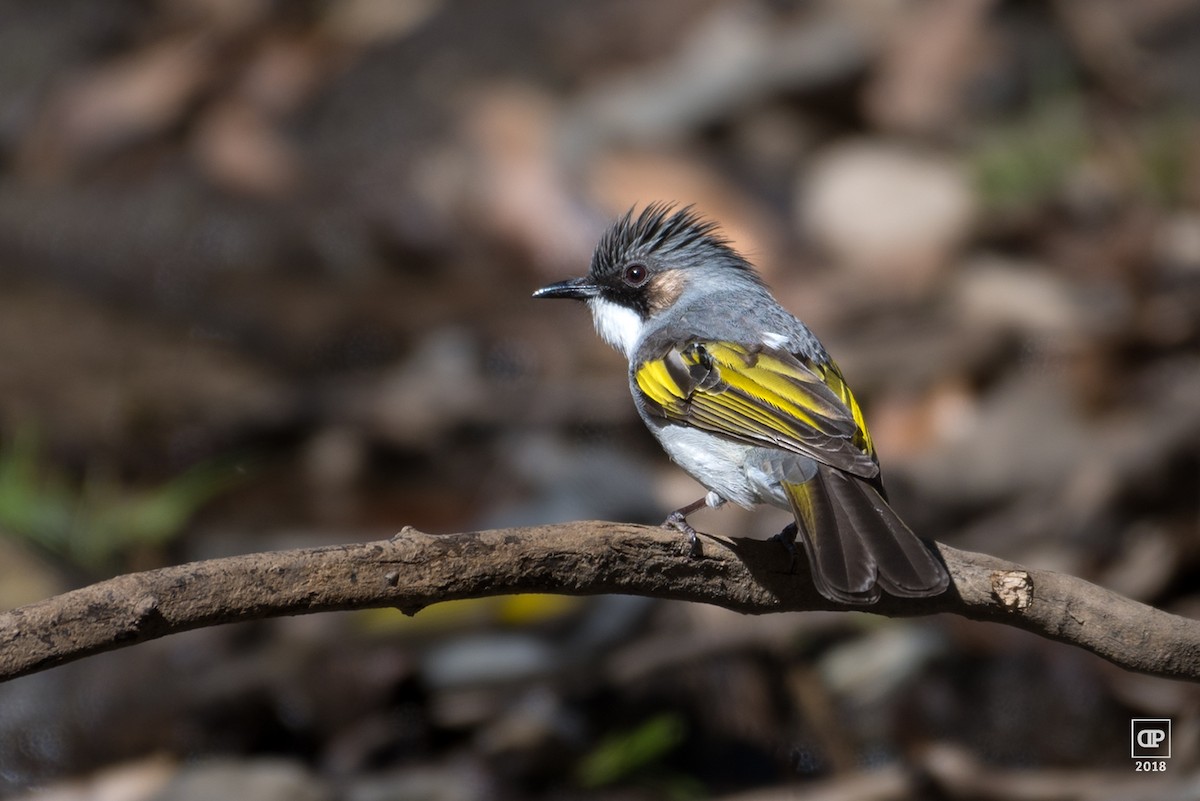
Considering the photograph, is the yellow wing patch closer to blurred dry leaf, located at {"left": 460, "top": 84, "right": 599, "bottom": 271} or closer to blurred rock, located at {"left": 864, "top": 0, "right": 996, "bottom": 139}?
blurred dry leaf, located at {"left": 460, "top": 84, "right": 599, "bottom": 271}

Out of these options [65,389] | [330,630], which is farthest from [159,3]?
[330,630]

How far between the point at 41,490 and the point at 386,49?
562 cm

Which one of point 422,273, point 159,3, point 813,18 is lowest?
point 422,273

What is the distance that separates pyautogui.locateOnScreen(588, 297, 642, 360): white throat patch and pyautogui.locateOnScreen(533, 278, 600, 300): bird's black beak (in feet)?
0.18

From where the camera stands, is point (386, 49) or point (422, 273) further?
point (386, 49)

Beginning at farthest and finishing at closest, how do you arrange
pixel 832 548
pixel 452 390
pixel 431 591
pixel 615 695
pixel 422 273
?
pixel 422 273
pixel 452 390
pixel 615 695
pixel 832 548
pixel 431 591

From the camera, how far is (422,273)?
34.2ft

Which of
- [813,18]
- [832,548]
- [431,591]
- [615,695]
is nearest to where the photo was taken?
[431,591]

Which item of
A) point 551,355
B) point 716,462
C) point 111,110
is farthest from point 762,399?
point 111,110

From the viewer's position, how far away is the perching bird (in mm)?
3586

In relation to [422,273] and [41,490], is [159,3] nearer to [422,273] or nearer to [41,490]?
[422,273]

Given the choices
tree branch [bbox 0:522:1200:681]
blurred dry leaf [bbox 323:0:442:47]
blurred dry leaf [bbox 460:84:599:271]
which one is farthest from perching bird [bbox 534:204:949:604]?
blurred dry leaf [bbox 323:0:442:47]

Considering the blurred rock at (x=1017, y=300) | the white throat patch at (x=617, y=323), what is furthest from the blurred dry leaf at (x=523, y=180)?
the white throat patch at (x=617, y=323)

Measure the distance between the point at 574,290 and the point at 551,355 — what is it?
3937 mm
